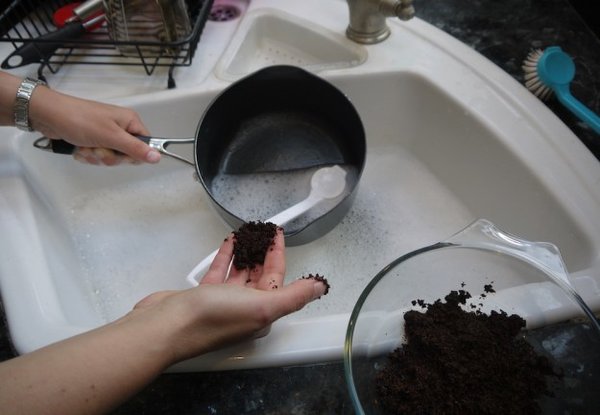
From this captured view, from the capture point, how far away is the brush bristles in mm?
740

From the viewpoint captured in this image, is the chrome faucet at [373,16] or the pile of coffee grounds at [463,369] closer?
the pile of coffee grounds at [463,369]

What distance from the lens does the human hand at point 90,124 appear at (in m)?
0.63

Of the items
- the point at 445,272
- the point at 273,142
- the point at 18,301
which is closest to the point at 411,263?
the point at 445,272

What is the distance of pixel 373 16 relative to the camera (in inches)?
30.9

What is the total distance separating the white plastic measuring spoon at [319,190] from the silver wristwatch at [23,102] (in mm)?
361

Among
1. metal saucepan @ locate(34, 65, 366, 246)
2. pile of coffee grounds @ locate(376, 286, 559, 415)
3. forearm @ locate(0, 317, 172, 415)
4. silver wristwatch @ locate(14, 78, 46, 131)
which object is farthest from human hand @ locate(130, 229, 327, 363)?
silver wristwatch @ locate(14, 78, 46, 131)

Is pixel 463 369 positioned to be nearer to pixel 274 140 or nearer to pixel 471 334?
pixel 471 334

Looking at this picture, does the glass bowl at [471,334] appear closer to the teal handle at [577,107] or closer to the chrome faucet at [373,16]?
the teal handle at [577,107]

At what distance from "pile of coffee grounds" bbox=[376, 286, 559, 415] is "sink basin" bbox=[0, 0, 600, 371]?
98 millimetres

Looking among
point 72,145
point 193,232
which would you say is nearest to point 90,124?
point 72,145

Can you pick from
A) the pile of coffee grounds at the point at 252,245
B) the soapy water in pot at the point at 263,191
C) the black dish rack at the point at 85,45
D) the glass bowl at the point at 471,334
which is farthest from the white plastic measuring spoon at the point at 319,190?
the black dish rack at the point at 85,45

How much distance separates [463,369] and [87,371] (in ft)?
1.18

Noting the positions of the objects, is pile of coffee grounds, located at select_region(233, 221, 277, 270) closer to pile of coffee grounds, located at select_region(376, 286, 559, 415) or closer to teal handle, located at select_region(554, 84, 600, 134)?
pile of coffee grounds, located at select_region(376, 286, 559, 415)

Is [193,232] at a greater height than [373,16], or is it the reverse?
[373,16]
